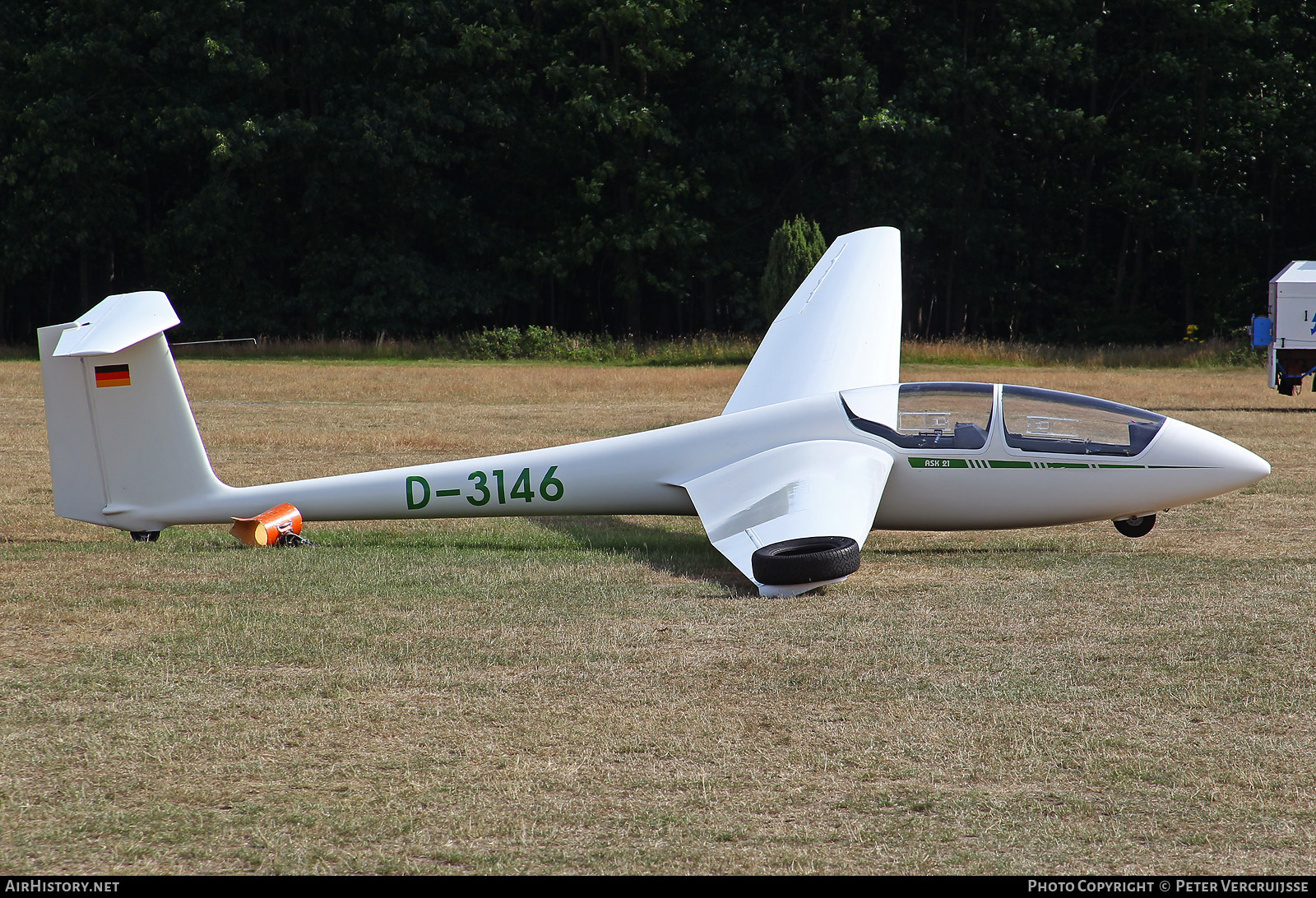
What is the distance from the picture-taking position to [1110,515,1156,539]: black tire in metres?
9.63

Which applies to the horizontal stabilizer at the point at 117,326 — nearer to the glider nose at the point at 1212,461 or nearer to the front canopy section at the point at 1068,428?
the front canopy section at the point at 1068,428

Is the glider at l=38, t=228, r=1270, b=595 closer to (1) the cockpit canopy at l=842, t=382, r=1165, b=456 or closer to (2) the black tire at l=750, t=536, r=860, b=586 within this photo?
(1) the cockpit canopy at l=842, t=382, r=1165, b=456

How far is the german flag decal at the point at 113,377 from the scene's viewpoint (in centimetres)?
863

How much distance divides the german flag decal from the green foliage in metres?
28.0

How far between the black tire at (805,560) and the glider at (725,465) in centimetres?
63

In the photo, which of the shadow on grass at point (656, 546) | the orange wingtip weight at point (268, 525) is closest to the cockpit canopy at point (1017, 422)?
the shadow on grass at point (656, 546)

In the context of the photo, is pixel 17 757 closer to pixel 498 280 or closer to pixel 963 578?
pixel 963 578

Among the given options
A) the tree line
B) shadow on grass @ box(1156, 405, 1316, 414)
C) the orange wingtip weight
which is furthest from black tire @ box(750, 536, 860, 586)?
the tree line

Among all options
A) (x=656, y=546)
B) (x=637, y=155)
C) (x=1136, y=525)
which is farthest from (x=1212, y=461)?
(x=637, y=155)

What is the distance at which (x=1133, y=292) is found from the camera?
148ft

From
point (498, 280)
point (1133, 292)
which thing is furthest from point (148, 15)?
point (1133, 292)

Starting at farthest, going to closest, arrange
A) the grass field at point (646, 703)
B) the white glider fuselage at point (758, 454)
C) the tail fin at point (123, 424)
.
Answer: the white glider fuselage at point (758, 454)
the tail fin at point (123, 424)
the grass field at point (646, 703)

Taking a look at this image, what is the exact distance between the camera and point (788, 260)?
3578cm

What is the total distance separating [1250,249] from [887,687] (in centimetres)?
4405
